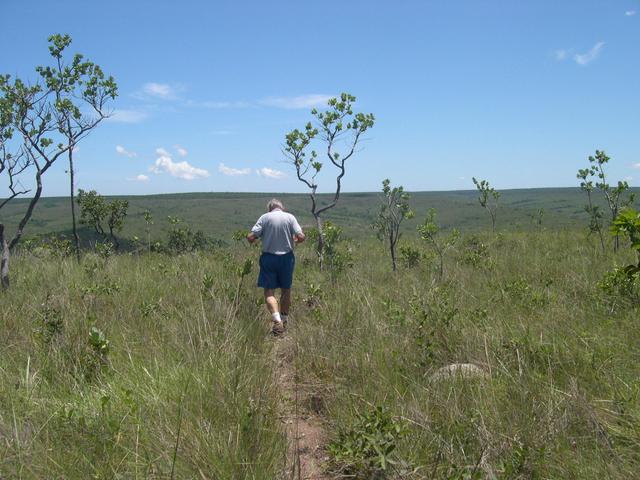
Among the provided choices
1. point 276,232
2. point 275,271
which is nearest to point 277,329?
point 275,271

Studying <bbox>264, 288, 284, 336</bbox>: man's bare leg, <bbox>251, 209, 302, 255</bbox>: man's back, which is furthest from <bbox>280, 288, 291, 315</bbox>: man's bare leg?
<bbox>251, 209, 302, 255</bbox>: man's back

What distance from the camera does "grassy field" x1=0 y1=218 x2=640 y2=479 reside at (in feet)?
Result: 7.59

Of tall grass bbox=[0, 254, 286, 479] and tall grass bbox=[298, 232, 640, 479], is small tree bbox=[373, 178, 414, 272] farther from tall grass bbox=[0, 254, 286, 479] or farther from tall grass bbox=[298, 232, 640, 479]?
tall grass bbox=[0, 254, 286, 479]

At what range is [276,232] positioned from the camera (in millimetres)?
6254

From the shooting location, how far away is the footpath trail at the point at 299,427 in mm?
2617

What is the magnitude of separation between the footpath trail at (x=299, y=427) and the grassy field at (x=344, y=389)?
2.6 inches

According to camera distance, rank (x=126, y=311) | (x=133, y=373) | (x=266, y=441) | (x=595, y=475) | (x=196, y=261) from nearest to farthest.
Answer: (x=595, y=475) → (x=266, y=441) → (x=133, y=373) → (x=126, y=311) → (x=196, y=261)

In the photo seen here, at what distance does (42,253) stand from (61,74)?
16.0ft

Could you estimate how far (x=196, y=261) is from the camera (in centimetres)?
909

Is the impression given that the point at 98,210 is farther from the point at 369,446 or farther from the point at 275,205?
the point at 369,446

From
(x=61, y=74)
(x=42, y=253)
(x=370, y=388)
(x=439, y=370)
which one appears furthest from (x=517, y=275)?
(x=42, y=253)

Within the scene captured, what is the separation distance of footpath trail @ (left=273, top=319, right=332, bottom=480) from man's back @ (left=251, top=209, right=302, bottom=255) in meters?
1.91

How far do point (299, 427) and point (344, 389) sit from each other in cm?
45

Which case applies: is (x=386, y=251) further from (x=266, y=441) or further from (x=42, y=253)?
(x=266, y=441)
